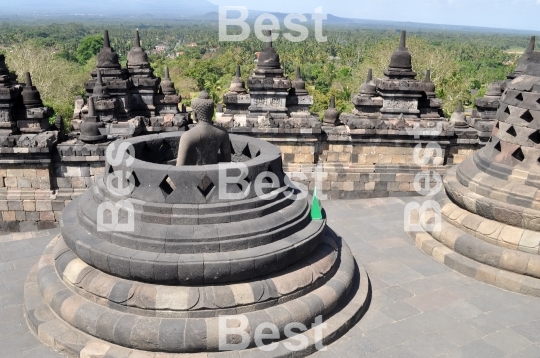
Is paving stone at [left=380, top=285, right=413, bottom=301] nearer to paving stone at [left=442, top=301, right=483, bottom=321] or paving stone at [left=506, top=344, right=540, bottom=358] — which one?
paving stone at [left=442, top=301, right=483, bottom=321]

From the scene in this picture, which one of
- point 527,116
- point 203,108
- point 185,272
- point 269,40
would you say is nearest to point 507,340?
point 527,116

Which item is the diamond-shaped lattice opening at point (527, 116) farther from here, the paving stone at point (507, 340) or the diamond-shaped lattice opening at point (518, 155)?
the paving stone at point (507, 340)

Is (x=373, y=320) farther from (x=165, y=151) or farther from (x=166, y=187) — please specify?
(x=165, y=151)

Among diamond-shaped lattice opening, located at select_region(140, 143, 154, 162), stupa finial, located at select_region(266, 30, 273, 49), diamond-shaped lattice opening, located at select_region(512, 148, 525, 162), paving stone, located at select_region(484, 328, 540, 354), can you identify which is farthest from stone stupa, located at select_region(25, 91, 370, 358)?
stupa finial, located at select_region(266, 30, 273, 49)

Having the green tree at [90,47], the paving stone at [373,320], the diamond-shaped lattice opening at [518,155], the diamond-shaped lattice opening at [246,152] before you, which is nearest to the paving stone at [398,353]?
the paving stone at [373,320]

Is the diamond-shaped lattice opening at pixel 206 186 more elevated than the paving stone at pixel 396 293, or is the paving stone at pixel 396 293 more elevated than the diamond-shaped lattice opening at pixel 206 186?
the diamond-shaped lattice opening at pixel 206 186

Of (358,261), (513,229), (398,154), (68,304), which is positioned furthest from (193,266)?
(398,154)
